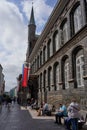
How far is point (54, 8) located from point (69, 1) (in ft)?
12.3

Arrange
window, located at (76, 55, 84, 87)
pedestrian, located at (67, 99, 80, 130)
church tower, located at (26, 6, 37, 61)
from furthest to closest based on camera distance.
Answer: church tower, located at (26, 6, 37, 61), window, located at (76, 55, 84, 87), pedestrian, located at (67, 99, 80, 130)

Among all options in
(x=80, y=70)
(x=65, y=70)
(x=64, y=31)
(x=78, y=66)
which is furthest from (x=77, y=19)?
(x=65, y=70)

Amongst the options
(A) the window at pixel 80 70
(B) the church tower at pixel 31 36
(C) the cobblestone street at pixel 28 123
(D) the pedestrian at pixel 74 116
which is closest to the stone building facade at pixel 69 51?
(A) the window at pixel 80 70

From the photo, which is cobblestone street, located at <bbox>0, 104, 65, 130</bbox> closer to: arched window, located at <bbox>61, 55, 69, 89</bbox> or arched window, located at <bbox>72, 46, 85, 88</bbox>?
arched window, located at <bbox>72, 46, 85, 88</bbox>

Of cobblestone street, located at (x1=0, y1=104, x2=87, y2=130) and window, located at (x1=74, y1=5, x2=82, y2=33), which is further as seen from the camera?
window, located at (x1=74, y1=5, x2=82, y2=33)

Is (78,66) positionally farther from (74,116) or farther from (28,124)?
(74,116)

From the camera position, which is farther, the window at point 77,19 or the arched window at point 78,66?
the window at point 77,19

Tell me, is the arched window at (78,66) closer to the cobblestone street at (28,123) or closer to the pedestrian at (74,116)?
the cobblestone street at (28,123)

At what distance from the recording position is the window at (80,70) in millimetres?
14680

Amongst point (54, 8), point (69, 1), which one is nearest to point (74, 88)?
point (69, 1)

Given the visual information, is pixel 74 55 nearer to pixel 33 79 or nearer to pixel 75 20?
pixel 75 20

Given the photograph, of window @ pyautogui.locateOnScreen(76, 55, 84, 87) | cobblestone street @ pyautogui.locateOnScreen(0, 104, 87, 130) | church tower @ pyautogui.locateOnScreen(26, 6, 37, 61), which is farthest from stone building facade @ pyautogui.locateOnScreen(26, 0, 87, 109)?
church tower @ pyautogui.locateOnScreen(26, 6, 37, 61)

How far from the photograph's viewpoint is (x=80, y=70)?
15.0m

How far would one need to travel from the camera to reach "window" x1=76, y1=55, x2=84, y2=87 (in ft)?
48.2
